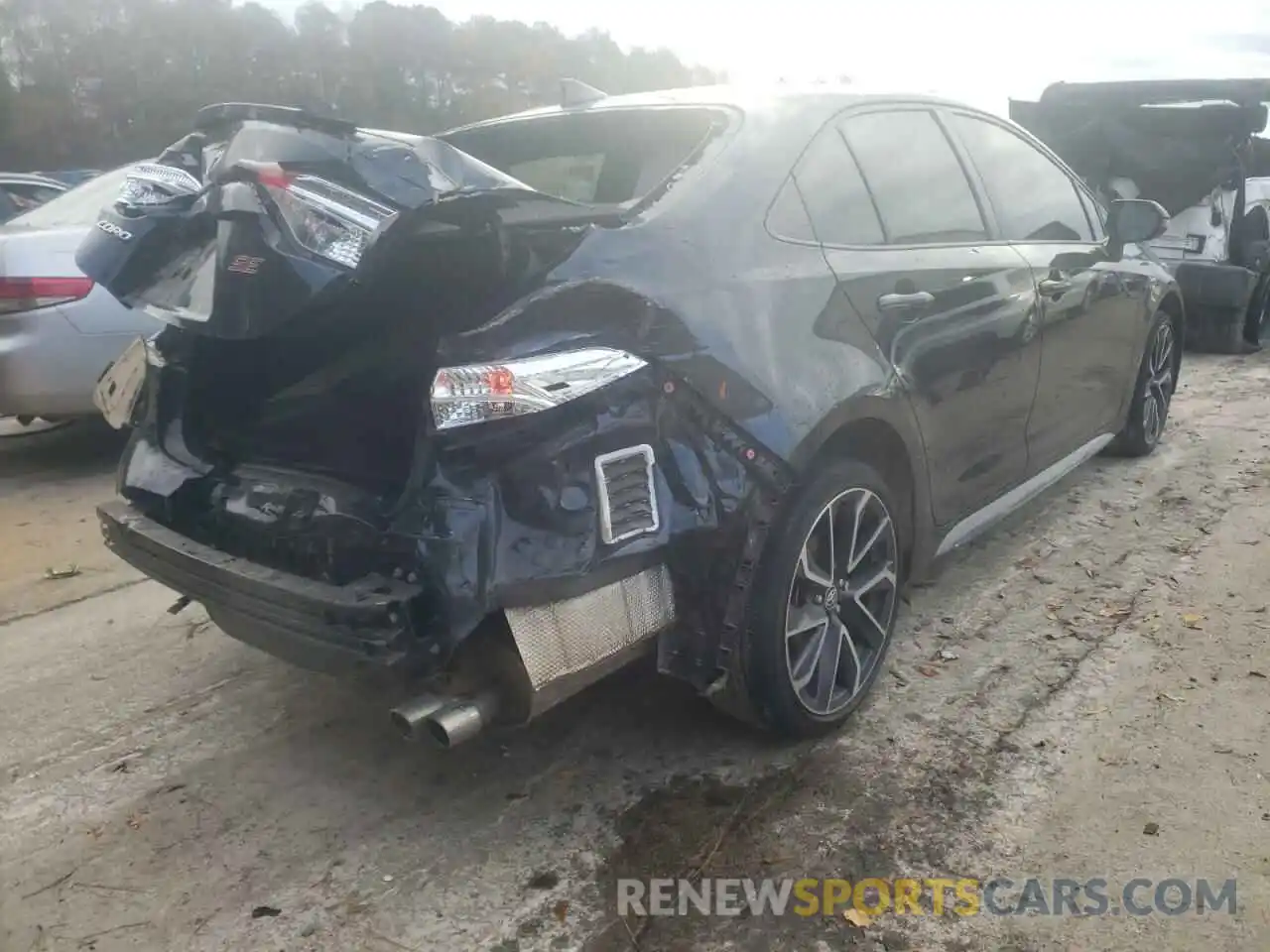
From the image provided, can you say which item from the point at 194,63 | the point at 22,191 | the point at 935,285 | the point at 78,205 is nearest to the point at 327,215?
the point at 935,285

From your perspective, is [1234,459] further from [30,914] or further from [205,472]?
[30,914]

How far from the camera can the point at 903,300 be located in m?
3.17

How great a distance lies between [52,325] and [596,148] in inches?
130

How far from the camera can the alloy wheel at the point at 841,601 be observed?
9.61ft

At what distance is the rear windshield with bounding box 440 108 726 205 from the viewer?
10.1ft

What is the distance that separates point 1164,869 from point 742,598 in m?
1.13

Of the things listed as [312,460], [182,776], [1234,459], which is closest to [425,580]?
[312,460]

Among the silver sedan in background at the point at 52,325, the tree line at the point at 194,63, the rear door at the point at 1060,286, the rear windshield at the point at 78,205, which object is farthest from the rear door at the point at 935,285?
the tree line at the point at 194,63

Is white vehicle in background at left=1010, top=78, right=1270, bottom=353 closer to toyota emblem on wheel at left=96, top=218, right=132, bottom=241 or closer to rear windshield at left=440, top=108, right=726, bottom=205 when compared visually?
rear windshield at left=440, top=108, right=726, bottom=205

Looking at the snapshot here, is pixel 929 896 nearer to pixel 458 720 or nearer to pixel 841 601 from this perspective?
pixel 841 601

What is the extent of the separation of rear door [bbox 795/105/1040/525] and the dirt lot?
671 mm

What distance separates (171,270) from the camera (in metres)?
2.68

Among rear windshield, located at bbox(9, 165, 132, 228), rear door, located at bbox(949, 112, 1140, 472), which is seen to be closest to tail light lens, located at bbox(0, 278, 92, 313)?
rear windshield, located at bbox(9, 165, 132, 228)

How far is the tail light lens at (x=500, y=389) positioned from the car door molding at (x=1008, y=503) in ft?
5.61
